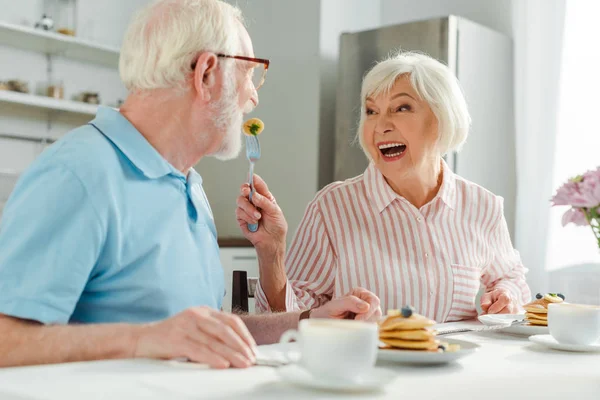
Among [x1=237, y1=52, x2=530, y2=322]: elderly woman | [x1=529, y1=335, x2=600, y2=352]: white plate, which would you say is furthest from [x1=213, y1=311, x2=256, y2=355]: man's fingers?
[x1=237, y1=52, x2=530, y2=322]: elderly woman

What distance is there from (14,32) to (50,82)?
16.0 inches

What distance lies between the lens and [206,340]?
1.07m

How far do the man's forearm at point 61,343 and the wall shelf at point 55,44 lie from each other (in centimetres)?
292

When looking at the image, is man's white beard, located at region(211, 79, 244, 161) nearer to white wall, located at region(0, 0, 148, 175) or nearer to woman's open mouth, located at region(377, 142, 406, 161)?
woman's open mouth, located at region(377, 142, 406, 161)

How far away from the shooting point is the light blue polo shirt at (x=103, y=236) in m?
1.22

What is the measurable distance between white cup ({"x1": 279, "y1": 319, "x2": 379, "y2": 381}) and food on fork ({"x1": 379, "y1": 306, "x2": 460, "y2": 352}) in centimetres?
23

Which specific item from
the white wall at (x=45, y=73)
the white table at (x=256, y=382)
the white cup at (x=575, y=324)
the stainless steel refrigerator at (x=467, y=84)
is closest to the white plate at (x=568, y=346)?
the white cup at (x=575, y=324)

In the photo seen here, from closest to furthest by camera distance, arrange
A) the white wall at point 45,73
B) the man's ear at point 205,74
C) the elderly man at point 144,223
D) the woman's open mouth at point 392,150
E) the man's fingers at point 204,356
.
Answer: the man's fingers at point 204,356, the elderly man at point 144,223, the man's ear at point 205,74, the woman's open mouth at point 392,150, the white wall at point 45,73

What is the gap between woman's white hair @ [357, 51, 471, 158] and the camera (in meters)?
2.29

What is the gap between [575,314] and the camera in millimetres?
1348

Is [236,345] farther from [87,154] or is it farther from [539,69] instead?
[539,69]

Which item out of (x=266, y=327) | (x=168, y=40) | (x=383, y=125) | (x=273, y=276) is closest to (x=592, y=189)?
(x=266, y=327)

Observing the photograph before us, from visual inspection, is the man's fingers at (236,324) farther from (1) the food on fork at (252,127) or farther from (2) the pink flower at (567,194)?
(1) the food on fork at (252,127)

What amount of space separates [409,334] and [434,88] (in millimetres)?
1288
